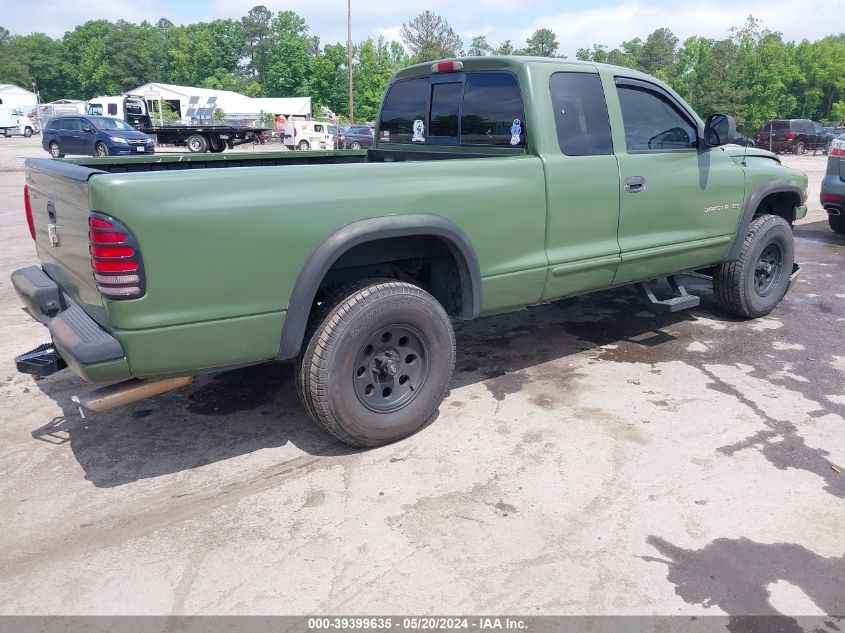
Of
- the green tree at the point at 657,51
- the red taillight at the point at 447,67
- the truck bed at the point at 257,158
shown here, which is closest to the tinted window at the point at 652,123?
the truck bed at the point at 257,158

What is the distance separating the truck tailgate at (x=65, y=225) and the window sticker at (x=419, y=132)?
2369mm

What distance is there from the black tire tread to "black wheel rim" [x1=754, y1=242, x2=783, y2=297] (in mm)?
255

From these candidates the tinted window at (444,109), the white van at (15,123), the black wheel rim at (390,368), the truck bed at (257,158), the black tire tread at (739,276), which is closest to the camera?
the black wheel rim at (390,368)

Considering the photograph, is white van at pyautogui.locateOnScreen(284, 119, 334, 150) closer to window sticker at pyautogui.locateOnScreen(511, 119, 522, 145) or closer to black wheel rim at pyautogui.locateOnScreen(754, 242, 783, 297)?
black wheel rim at pyautogui.locateOnScreen(754, 242, 783, 297)

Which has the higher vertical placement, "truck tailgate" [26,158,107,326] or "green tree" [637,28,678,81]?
"green tree" [637,28,678,81]

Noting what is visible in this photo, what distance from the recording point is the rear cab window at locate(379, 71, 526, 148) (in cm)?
412

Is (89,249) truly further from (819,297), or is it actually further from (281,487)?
(819,297)

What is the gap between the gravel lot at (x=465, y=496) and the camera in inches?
100

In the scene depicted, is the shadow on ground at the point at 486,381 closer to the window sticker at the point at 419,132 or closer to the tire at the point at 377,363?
the tire at the point at 377,363

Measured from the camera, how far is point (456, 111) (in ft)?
14.9

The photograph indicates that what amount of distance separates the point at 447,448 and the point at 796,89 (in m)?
67.3

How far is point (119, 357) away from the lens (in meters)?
2.79

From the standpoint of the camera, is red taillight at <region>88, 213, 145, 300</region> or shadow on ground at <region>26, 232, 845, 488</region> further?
shadow on ground at <region>26, 232, 845, 488</region>

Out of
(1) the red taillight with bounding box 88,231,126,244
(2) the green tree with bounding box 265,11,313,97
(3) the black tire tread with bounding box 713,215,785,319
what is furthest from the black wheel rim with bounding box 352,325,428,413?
(2) the green tree with bounding box 265,11,313,97
